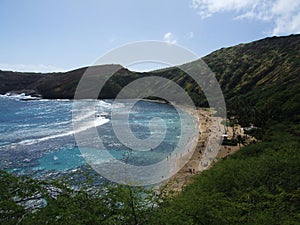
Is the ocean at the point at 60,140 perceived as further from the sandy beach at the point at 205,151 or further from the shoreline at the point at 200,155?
the sandy beach at the point at 205,151

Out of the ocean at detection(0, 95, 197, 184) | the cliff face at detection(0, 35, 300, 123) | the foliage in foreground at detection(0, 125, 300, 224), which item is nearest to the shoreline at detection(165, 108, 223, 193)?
the ocean at detection(0, 95, 197, 184)

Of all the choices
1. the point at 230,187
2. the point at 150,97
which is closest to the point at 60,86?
the point at 150,97

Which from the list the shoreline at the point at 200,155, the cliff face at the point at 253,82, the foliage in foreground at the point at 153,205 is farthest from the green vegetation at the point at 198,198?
the cliff face at the point at 253,82

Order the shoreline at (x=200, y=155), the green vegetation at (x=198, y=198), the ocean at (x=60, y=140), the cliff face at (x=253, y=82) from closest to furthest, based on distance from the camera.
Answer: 1. the green vegetation at (x=198, y=198)
2. the shoreline at (x=200, y=155)
3. the ocean at (x=60, y=140)
4. the cliff face at (x=253, y=82)

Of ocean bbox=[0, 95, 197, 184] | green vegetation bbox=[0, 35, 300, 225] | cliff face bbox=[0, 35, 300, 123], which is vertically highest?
cliff face bbox=[0, 35, 300, 123]

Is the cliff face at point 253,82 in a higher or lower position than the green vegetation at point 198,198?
higher

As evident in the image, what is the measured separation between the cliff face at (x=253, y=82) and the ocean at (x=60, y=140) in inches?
954

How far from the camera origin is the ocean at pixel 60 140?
46.1 meters

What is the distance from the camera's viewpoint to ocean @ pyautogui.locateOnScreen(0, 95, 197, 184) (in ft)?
151

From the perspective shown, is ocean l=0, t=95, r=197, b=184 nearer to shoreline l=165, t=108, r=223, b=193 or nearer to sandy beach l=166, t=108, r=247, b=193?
shoreline l=165, t=108, r=223, b=193

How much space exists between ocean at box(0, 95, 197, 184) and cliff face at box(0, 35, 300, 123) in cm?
2423

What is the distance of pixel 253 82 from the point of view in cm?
13612

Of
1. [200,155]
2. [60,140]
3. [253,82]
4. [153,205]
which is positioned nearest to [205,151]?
[200,155]

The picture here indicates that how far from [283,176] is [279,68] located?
124050 millimetres
